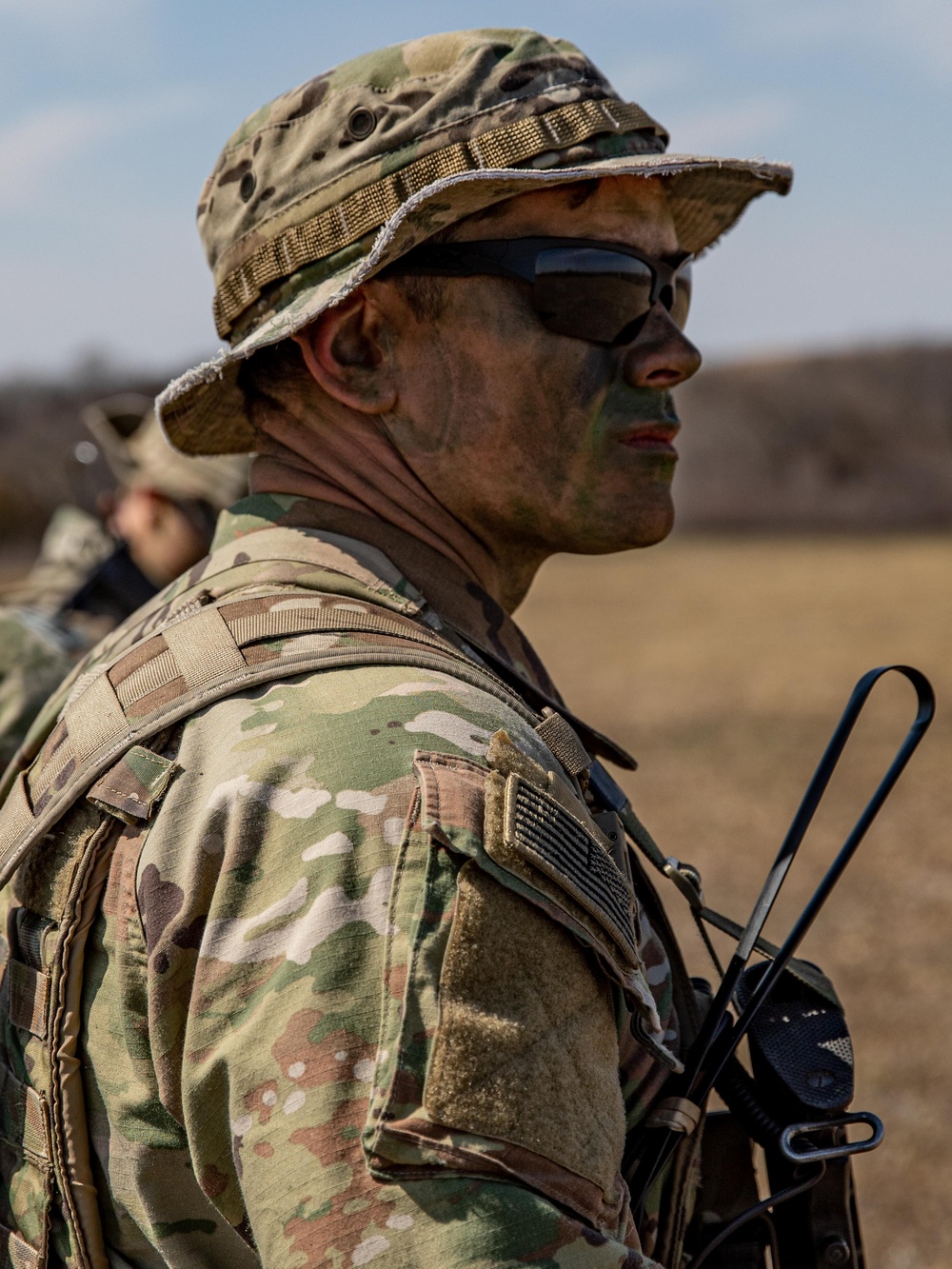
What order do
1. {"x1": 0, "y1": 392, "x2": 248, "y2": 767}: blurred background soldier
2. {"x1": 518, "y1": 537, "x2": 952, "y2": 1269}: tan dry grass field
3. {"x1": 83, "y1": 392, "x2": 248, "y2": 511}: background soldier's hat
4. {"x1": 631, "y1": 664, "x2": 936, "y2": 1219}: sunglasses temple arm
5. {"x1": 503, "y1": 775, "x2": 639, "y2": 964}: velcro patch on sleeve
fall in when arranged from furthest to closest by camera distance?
{"x1": 518, "y1": 537, "x2": 952, "y2": 1269}: tan dry grass field < {"x1": 83, "y1": 392, "x2": 248, "y2": 511}: background soldier's hat < {"x1": 0, "y1": 392, "x2": 248, "y2": 767}: blurred background soldier < {"x1": 631, "y1": 664, "x2": 936, "y2": 1219}: sunglasses temple arm < {"x1": 503, "y1": 775, "x2": 639, "y2": 964}: velcro patch on sleeve

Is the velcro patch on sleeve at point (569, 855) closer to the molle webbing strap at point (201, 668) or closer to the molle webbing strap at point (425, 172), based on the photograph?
the molle webbing strap at point (201, 668)

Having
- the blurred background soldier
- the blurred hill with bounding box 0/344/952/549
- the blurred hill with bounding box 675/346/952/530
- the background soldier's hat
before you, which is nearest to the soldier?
the blurred background soldier

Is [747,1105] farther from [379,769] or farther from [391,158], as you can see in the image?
[391,158]

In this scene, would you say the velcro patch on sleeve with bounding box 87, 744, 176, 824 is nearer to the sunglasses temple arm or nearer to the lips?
the sunglasses temple arm

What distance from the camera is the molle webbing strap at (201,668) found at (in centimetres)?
154

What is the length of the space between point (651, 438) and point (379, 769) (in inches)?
36.3

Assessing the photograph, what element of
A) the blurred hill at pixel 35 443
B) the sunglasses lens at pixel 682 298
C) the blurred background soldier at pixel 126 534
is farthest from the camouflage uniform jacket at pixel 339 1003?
the blurred hill at pixel 35 443

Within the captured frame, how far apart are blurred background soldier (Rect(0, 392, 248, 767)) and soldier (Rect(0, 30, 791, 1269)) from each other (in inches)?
83.7

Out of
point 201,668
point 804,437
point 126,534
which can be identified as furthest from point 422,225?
point 804,437

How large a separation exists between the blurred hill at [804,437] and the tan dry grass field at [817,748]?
293 cm

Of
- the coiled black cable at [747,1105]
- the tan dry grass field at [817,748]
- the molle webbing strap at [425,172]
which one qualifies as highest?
the molle webbing strap at [425,172]

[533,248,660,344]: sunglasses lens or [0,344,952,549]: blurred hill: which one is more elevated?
[533,248,660,344]: sunglasses lens

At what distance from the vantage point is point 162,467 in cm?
490

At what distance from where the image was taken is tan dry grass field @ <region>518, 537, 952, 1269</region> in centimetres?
566
